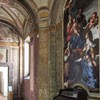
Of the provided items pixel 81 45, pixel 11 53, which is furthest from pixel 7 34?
pixel 81 45

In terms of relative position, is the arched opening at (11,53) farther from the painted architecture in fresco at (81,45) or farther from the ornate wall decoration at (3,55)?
the painted architecture in fresco at (81,45)

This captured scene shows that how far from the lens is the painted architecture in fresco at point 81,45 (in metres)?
6.18

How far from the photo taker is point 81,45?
685 cm

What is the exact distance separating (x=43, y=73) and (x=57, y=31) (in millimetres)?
1711

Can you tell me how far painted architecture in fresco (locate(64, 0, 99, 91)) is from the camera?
6.18m

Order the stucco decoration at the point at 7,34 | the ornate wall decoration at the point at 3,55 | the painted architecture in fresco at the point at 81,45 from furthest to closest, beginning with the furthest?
the stucco decoration at the point at 7,34 → the ornate wall decoration at the point at 3,55 → the painted architecture in fresco at the point at 81,45

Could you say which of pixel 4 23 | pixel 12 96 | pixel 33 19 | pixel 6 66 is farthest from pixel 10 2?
pixel 12 96

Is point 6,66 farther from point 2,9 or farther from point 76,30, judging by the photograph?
point 76,30

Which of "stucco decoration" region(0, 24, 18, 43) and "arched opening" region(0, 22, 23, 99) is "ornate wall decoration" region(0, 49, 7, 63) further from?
"stucco decoration" region(0, 24, 18, 43)

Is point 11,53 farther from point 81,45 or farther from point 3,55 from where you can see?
point 81,45

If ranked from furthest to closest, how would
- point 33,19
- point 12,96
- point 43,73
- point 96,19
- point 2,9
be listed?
point 12,96 → point 2,9 → point 33,19 → point 43,73 → point 96,19

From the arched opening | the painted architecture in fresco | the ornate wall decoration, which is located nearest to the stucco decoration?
the arched opening

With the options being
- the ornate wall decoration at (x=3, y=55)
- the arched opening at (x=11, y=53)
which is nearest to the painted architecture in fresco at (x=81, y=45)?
the arched opening at (x=11, y=53)

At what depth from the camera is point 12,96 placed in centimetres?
1348
